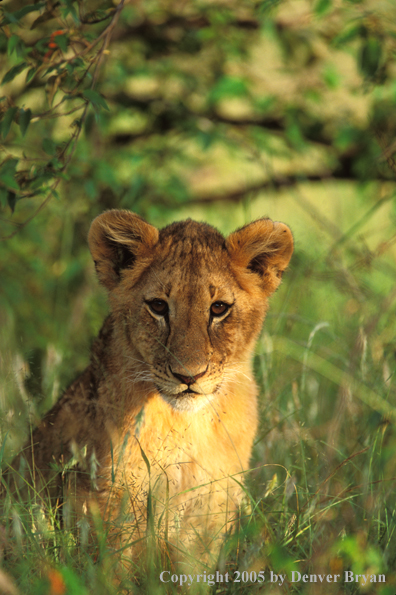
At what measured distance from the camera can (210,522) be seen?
3.23 m

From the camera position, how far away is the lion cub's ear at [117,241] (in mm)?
3420

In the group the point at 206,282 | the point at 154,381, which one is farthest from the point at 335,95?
the point at 154,381

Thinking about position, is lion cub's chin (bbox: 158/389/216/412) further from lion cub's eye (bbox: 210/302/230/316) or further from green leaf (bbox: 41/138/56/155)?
green leaf (bbox: 41/138/56/155)

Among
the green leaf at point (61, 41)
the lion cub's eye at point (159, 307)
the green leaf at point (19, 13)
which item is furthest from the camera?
the lion cub's eye at point (159, 307)

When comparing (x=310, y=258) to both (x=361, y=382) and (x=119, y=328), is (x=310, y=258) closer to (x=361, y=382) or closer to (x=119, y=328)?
(x=361, y=382)

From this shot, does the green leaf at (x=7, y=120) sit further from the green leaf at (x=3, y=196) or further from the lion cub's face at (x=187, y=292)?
the lion cub's face at (x=187, y=292)

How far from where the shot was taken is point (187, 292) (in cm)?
324

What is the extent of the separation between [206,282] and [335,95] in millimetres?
3979

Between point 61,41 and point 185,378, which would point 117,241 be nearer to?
point 185,378

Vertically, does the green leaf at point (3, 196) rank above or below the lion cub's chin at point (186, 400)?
above

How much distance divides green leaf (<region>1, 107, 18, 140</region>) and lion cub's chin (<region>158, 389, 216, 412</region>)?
4.83ft

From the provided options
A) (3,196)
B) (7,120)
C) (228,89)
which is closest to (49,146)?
(7,120)

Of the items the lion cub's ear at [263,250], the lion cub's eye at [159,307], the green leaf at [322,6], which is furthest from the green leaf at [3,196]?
the green leaf at [322,6]

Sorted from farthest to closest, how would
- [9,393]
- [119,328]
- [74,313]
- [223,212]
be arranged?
1. [223,212]
2. [74,313]
3. [9,393]
4. [119,328]
